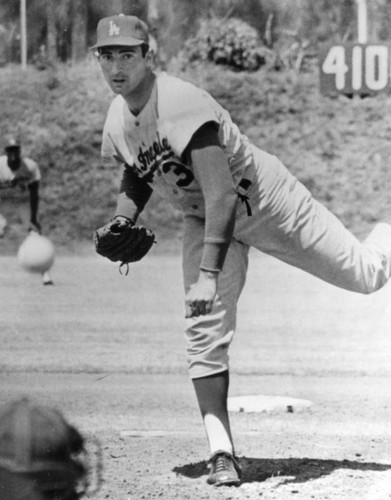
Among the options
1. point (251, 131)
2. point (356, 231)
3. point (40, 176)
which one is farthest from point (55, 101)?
point (356, 231)

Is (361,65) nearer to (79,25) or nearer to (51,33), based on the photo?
(79,25)

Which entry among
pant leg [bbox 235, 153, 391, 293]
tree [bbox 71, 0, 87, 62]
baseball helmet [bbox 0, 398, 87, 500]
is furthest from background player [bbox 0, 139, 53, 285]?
baseball helmet [bbox 0, 398, 87, 500]

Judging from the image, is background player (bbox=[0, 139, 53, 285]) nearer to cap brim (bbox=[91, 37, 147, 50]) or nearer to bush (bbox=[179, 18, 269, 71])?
bush (bbox=[179, 18, 269, 71])

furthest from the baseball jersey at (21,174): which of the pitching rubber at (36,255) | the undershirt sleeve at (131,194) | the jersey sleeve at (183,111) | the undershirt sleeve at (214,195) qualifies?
the undershirt sleeve at (214,195)

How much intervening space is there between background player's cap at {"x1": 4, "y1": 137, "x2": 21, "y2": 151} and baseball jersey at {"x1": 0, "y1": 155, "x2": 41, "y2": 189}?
11 centimetres

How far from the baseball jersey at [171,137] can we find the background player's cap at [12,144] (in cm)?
561

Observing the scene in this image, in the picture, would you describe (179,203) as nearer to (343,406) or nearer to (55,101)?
(343,406)

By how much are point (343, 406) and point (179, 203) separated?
1.54m

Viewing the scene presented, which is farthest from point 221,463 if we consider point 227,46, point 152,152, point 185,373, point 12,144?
point 12,144

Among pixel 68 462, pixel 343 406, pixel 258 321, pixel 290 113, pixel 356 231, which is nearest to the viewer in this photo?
pixel 68 462

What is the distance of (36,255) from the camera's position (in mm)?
8531

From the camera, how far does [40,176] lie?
9.60 m

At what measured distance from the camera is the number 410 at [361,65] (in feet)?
17.8

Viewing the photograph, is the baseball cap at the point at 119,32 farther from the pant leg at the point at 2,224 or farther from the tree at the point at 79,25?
the pant leg at the point at 2,224
